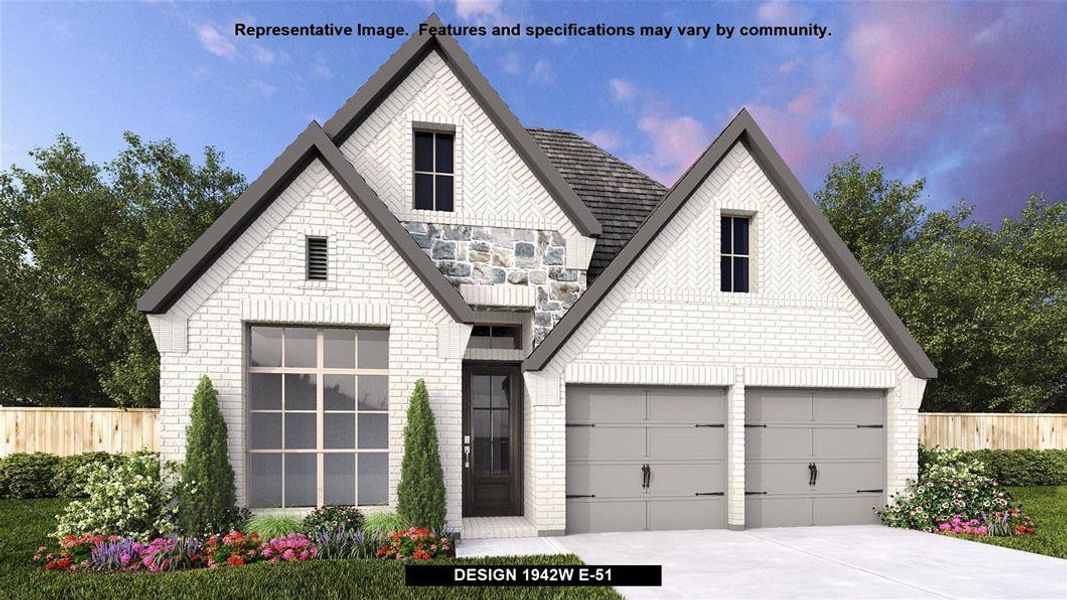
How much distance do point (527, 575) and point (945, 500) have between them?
7897 mm

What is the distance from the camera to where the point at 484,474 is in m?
11.7

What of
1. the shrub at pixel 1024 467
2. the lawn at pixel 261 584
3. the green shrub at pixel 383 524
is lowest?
the shrub at pixel 1024 467

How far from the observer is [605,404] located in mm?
10922

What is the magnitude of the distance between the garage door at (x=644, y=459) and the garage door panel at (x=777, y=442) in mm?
548

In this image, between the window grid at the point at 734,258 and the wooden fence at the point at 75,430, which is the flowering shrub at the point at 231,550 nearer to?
the window grid at the point at 734,258

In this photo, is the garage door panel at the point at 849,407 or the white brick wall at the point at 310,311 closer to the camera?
the white brick wall at the point at 310,311

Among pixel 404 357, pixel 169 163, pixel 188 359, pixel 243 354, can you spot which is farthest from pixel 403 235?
pixel 169 163

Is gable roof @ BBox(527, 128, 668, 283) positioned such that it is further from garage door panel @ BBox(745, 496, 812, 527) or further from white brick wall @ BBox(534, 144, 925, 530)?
garage door panel @ BBox(745, 496, 812, 527)

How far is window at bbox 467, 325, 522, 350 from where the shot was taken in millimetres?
11789

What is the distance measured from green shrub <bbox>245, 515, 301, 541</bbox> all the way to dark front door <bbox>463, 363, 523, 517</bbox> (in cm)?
331

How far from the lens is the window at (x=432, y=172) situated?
10977 mm

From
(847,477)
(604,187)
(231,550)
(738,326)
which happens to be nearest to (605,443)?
(738,326)

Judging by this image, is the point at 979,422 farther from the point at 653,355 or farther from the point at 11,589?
the point at 11,589

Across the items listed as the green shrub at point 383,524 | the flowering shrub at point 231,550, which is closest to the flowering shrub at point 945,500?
the green shrub at point 383,524
